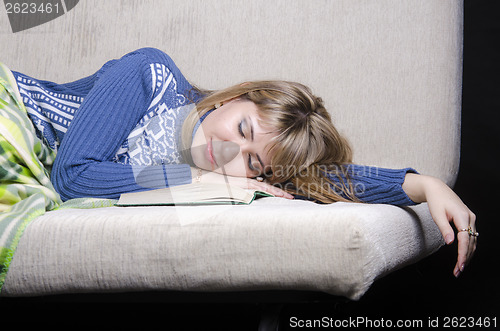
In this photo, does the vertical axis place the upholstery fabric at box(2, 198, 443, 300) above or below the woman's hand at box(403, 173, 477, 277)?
above

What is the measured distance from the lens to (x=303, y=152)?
1340 mm

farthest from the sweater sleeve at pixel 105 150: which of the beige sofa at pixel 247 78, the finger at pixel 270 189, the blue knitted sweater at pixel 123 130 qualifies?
the beige sofa at pixel 247 78

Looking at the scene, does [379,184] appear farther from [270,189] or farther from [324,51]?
[324,51]

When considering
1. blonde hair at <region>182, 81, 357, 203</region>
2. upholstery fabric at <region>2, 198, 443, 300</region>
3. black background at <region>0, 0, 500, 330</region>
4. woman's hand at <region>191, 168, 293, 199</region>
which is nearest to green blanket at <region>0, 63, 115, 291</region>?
upholstery fabric at <region>2, 198, 443, 300</region>

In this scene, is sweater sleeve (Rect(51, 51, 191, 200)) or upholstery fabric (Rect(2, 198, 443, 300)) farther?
sweater sleeve (Rect(51, 51, 191, 200))

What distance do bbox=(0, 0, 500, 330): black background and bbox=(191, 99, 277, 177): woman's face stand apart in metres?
0.32

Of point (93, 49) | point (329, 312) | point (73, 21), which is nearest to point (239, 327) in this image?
point (329, 312)

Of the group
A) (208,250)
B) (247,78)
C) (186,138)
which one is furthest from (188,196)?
(247,78)

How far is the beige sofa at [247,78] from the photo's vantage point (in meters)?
0.75

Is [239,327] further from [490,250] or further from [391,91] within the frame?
[490,250]

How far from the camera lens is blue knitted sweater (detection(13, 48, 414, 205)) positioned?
3.72 feet

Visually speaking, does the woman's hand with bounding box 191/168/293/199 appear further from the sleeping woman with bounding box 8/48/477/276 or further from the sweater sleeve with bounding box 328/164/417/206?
the sweater sleeve with bounding box 328/164/417/206

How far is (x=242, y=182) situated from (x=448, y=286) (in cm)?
74

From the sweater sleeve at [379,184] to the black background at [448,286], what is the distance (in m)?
0.16
